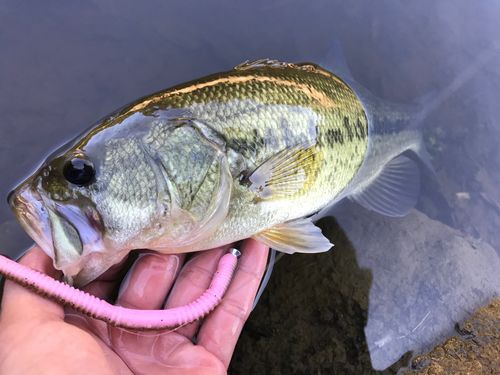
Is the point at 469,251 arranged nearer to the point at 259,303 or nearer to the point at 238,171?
the point at 259,303

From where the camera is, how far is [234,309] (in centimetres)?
163

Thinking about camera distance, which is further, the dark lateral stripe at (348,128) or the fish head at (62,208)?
the dark lateral stripe at (348,128)

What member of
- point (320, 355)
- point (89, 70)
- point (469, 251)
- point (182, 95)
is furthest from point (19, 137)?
point (469, 251)

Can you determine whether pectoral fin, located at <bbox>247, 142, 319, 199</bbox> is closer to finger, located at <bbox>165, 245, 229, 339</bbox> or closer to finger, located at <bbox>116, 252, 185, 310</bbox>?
finger, located at <bbox>165, 245, 229, 339</bbox>

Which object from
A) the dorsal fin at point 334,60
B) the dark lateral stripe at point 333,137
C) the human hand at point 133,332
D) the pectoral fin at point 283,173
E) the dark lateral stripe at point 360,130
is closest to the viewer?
the human hand at point 133,332

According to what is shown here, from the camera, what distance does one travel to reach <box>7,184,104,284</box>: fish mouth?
45.3 inches

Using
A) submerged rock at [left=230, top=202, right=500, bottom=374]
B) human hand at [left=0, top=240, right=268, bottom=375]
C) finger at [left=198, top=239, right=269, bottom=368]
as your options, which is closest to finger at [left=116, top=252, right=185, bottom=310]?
human hand at [left=0, top=240, right=268, bottom=375]

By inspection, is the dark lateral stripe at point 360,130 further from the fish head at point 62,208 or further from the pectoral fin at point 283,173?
the fish head at point 62,208

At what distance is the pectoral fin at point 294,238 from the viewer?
5.40 feet

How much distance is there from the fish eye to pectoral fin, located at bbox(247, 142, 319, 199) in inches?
28.3

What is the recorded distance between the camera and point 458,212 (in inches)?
98.2

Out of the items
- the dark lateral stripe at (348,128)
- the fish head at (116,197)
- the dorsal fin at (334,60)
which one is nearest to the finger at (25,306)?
the fish head at (116,197)

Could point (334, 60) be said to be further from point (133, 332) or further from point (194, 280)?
point (133, 332)

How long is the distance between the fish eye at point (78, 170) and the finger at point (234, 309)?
0.96 meters
